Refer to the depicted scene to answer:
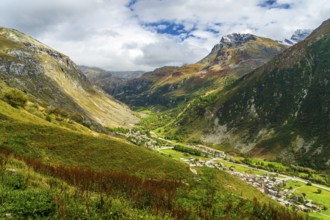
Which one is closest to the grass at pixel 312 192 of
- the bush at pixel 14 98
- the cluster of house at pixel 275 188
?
the cluster of house at pixel 275 188

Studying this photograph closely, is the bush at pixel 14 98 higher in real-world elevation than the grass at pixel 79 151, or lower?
higher

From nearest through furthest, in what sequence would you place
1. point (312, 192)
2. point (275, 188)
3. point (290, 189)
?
point (312, 192), point (275, 188), point (290, 189)

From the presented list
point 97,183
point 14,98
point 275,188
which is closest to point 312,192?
point 275,188

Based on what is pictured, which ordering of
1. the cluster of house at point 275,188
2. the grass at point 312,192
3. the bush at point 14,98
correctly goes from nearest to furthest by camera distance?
the bush at point 14,98 < the cluster of house at point 275,188 < the grass at point 312,192

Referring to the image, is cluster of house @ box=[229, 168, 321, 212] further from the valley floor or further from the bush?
the bush

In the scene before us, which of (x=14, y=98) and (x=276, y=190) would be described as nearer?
(x=14, y=98)

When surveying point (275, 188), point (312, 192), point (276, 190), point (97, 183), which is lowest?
point (276, 190)

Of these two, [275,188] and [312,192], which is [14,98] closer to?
[275,188]

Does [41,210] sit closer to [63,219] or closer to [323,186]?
[63,219]

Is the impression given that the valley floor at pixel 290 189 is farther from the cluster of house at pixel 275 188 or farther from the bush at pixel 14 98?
the bush at pixel 14 98

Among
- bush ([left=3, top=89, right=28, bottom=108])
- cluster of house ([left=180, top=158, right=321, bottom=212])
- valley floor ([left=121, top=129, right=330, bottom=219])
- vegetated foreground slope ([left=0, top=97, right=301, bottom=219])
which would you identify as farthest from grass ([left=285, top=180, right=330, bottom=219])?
bush ([left=3, top=89, right=28, bottom=108])

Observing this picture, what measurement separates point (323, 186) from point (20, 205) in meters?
168

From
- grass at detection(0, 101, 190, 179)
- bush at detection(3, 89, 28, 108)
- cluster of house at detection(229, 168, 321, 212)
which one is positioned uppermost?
bush at detection(3, 89, 28, 108)

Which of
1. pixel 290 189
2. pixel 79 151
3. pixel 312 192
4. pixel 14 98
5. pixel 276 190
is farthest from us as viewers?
pixel 290 189
